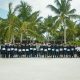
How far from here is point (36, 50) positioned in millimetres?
27703

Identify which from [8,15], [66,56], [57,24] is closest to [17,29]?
[8,15]

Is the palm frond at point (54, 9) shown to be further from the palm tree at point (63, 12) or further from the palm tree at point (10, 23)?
the palm tree at point (10, 23)

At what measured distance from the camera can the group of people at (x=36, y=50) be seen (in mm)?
27344

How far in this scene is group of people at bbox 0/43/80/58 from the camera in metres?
27.3

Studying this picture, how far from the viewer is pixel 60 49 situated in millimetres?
27656
